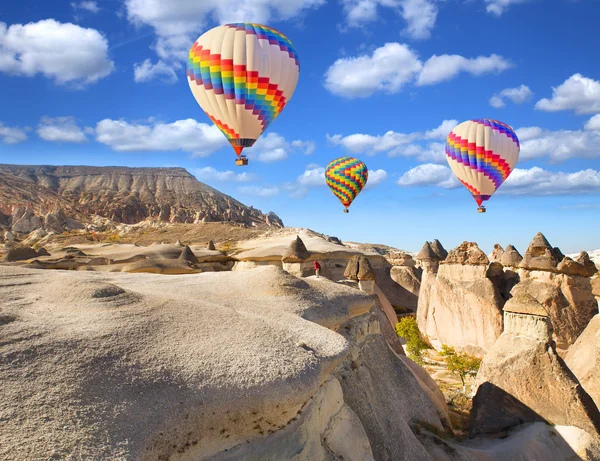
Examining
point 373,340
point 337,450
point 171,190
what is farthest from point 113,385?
point 171,190

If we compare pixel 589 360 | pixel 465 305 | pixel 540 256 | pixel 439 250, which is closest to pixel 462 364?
pixel 465 305

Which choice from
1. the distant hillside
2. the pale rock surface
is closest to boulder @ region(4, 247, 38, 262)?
the pale rock surface

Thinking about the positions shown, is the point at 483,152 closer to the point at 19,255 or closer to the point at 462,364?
the point at 462,364

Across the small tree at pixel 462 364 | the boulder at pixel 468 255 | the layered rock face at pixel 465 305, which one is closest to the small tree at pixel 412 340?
the small tree at pixel 462 364

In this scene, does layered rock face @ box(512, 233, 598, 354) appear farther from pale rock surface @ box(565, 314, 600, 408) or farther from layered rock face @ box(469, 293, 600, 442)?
layered rock face @ box(469, 293, 600, 442)

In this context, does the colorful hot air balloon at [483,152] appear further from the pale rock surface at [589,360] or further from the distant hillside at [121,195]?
the distant hillside at [121,195]
